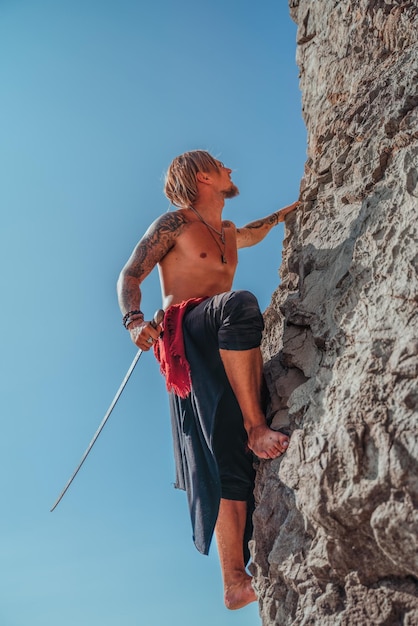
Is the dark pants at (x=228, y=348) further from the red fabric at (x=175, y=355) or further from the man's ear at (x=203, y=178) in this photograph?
the man's ear at (x=203, y=178)

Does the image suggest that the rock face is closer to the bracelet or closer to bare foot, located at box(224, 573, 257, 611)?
bare foot, located at box(224, 573, 257, 611)

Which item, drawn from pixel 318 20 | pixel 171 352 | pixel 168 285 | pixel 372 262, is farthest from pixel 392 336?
pixel 318 20

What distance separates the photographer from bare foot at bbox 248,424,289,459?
4000 millimetres

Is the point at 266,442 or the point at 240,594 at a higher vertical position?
the point at 266,442

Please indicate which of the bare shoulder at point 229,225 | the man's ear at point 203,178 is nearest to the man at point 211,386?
the bare shoulder at point 229,225

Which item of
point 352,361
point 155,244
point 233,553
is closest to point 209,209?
point 155,244

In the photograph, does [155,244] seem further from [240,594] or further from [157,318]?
[240,594]

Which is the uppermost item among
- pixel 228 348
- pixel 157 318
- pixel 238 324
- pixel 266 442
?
pixel 157 318

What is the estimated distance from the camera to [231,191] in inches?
218

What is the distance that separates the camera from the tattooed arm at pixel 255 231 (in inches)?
229

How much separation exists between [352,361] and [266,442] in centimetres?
78

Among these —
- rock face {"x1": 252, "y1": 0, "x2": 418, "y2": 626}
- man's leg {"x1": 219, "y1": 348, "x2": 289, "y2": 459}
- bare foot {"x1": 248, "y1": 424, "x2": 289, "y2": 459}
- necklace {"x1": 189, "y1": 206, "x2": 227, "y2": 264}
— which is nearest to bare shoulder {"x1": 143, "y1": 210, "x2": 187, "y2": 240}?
necklace {"x1": 189, "y1": 206, "x2": 227, "y2": 264}

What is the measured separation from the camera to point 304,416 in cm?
381

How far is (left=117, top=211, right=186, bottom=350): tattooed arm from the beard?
19.3 inches
